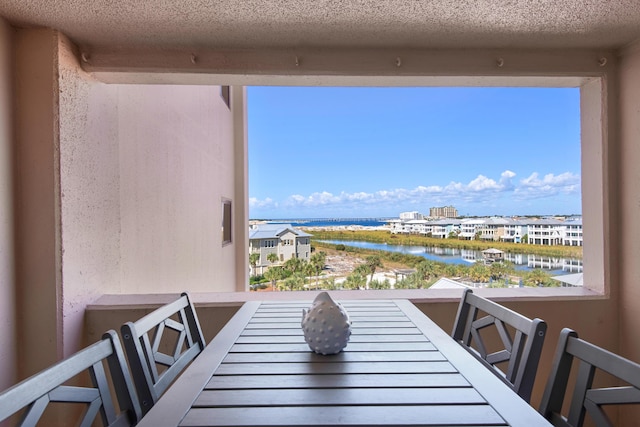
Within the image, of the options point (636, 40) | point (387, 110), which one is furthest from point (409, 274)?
point (387, 110)

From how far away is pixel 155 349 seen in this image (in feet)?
4.33

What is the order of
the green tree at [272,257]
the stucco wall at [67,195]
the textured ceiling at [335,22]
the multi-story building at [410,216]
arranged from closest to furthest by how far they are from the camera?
1. the textured ceiling at [335,22]
2. the stucco wall at [67,195]
3. the multi-story building at [410,216]
4. the green tree at [272,257]

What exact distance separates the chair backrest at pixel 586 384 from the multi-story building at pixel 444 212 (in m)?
3.39

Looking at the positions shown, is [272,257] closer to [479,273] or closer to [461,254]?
[461,254]

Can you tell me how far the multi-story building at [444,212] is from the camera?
435cm

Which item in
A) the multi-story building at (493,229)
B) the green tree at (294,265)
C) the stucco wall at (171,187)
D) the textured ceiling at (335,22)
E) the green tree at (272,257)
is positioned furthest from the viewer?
the green tree at (272,257)

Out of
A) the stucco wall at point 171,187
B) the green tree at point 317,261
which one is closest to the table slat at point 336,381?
the stucco wall at point 171,187

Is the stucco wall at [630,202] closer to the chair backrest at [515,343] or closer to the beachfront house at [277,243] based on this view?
the chair backrest at [515,343]

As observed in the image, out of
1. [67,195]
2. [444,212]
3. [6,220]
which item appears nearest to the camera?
[6,220]

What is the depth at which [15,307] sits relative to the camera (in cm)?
185

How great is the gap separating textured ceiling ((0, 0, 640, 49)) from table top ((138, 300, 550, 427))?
1516mm

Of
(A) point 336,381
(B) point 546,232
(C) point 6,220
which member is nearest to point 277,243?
(B) point 546,232

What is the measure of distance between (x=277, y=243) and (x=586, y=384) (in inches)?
240

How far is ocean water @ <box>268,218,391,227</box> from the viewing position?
5.16 metres
